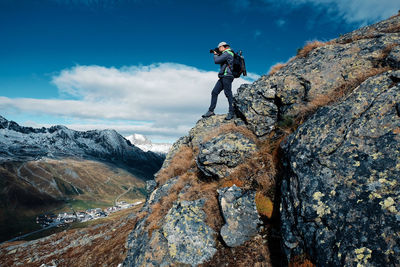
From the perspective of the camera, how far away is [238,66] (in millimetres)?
16328

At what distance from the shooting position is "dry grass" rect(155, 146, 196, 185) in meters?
18.6

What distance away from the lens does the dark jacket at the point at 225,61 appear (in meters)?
15.5

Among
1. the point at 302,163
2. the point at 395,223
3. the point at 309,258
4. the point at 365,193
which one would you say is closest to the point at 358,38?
the point at 302,163

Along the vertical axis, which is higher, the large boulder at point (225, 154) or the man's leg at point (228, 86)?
the man's leg at point (228, 86)

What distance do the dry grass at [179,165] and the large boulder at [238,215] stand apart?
276 inches

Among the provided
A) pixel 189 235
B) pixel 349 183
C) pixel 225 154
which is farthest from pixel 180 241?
A: pixel 349 183

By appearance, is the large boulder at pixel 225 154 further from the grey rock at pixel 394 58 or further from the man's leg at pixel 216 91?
the grey rock at pixel 394 58

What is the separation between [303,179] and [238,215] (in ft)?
11.6

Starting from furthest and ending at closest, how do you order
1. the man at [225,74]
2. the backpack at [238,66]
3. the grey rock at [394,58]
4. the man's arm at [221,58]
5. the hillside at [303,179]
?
1. the backpack at [238,66]
2. the man at [225,74]
3. the man's arm at [221,58]
4. the grey rock at [394,58]
5. the hillside at [303,179]

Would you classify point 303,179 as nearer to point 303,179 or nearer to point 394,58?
point 303,179

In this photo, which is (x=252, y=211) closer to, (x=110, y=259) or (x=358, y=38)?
(x=110, y=259)

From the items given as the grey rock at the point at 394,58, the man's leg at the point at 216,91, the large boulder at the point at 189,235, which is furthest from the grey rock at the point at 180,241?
the grey rock at the point at 394,58

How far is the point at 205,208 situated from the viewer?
11.5m

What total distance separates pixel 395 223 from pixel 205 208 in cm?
782
